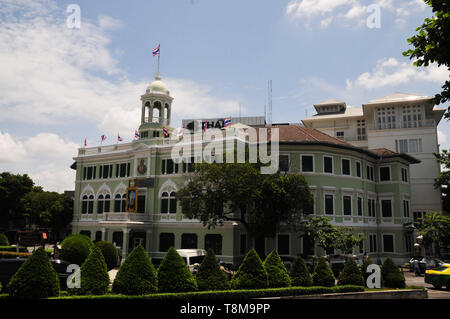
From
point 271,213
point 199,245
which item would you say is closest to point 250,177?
point 271,213

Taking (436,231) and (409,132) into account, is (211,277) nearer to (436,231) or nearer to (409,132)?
(436,231)

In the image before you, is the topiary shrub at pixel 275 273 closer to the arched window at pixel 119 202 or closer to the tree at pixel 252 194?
the tree at pixel 252 194

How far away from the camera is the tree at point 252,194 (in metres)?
29.7

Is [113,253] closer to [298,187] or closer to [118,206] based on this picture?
[298,187]

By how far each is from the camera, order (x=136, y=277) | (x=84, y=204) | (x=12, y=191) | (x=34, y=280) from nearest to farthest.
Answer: (x=34, y=280)
(x=136, y=277)
(x=84, y=204)
(x=12, y=191)

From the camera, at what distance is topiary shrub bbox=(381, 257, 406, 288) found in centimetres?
1914

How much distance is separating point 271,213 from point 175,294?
1610cm

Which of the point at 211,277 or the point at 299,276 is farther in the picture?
the point at 299,276

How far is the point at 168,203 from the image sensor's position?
3947 centimetres

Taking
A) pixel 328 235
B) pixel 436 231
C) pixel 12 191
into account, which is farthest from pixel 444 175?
pixel 12 191

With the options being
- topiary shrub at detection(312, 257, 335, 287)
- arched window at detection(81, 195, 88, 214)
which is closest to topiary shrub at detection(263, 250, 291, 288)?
topiary shrub at detection(312, 257, 335, 287)

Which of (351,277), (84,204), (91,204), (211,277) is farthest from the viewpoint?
(84,204)

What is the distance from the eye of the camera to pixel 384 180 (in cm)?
4141

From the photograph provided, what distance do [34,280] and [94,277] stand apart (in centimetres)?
207
